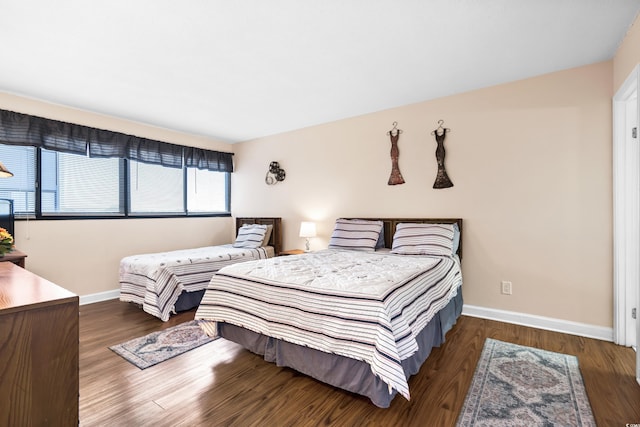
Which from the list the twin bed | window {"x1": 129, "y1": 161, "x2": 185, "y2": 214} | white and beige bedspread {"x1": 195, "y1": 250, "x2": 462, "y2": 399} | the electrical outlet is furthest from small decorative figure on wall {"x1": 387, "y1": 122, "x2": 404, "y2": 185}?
window {"x1": 129, "y1": 161, "x2": 185, "y2": 214}

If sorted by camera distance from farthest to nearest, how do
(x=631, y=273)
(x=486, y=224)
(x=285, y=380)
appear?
1. (x=486, y=224)
2. (x=631, y=273)
3. (x=285, y=380)

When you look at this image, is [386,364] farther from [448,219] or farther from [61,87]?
[61,87]

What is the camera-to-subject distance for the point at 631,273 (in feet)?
8.07

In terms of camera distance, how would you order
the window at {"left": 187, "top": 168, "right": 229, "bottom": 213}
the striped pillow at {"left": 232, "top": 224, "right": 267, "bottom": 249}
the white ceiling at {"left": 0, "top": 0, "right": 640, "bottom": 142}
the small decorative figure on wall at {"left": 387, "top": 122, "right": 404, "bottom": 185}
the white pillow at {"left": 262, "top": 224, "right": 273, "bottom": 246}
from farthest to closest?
the window at {"left": 187, "top": 168, "right": 229, "bottom": 213} < the white pillow at {"left": 262, "top": 224, "right": 273, "bottom": 246} < the striped pillow at {"left": 232, "top": 224, "right": 267, "bottom": 249} < the small decorative figure on wall at {"left": 387, "top": 122, "right": 404, "bottom": 185} < the white ceiling at {"left": 0, "top": 0, "right": 640, "bottom": 142}

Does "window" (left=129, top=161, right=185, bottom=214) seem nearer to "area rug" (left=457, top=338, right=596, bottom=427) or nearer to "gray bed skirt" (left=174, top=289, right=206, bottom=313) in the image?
"gray bed skirt" (left=174, top=289, right=206, bottom=313)

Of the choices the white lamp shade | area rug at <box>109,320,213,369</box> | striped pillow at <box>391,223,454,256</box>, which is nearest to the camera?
area rug at <box>109,320,213,369</box>

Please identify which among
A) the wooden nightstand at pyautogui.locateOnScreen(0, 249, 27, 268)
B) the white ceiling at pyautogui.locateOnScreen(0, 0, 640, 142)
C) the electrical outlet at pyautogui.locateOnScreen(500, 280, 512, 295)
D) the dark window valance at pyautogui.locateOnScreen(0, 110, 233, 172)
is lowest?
the electrical outlet at pyautogui.locateOnScreen(500, 280, 512, 295)

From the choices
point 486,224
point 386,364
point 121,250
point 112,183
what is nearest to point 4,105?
point 112,183

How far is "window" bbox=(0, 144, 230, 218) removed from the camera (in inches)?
133

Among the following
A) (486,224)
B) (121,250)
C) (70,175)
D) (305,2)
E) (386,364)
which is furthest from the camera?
(121,250)

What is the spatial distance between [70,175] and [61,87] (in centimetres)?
112

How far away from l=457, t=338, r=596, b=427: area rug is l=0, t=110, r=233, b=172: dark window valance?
4551 millimetres

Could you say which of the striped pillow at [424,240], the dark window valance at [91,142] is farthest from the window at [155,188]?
the striped pillow at [424,240]

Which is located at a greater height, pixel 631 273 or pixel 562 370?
pixel 631 273
